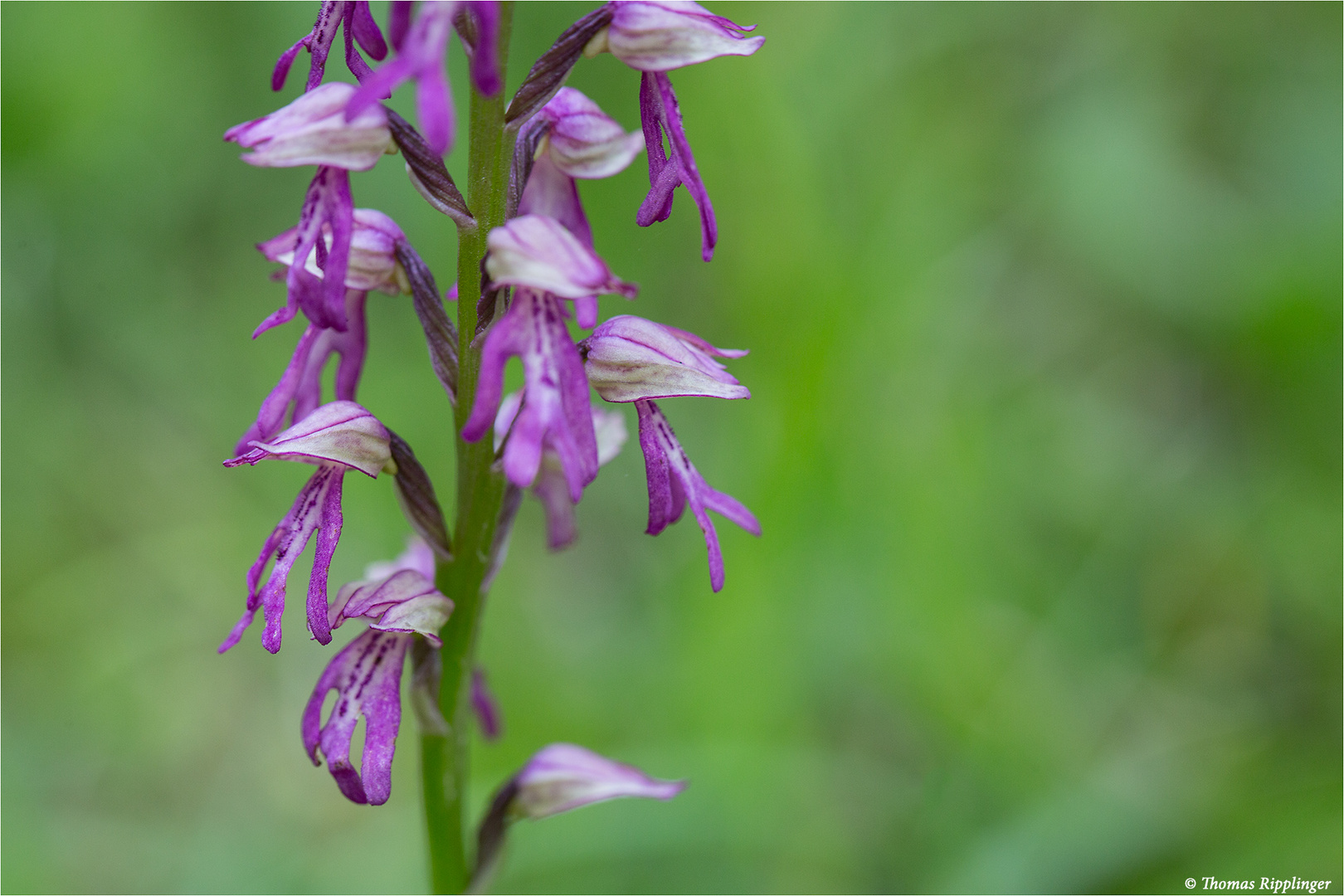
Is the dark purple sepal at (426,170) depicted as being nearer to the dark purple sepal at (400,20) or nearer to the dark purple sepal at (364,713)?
the dark purple sepal at (400,20)

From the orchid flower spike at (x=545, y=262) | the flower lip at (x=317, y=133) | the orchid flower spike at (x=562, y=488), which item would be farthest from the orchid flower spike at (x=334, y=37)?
the orchid flower spike at (x=562, y=488)

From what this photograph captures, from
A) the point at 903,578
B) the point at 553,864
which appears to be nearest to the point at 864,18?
the point at 903,578

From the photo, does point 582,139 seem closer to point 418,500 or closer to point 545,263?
point 545,263

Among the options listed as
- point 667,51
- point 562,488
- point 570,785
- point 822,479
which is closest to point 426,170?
point 667,51

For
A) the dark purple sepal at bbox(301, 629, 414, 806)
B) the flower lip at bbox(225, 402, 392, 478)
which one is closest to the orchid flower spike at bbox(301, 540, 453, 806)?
the dark purple sepal at bbox(301, 629, 414, 806)

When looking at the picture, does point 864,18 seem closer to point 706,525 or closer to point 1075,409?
point 1075,409
